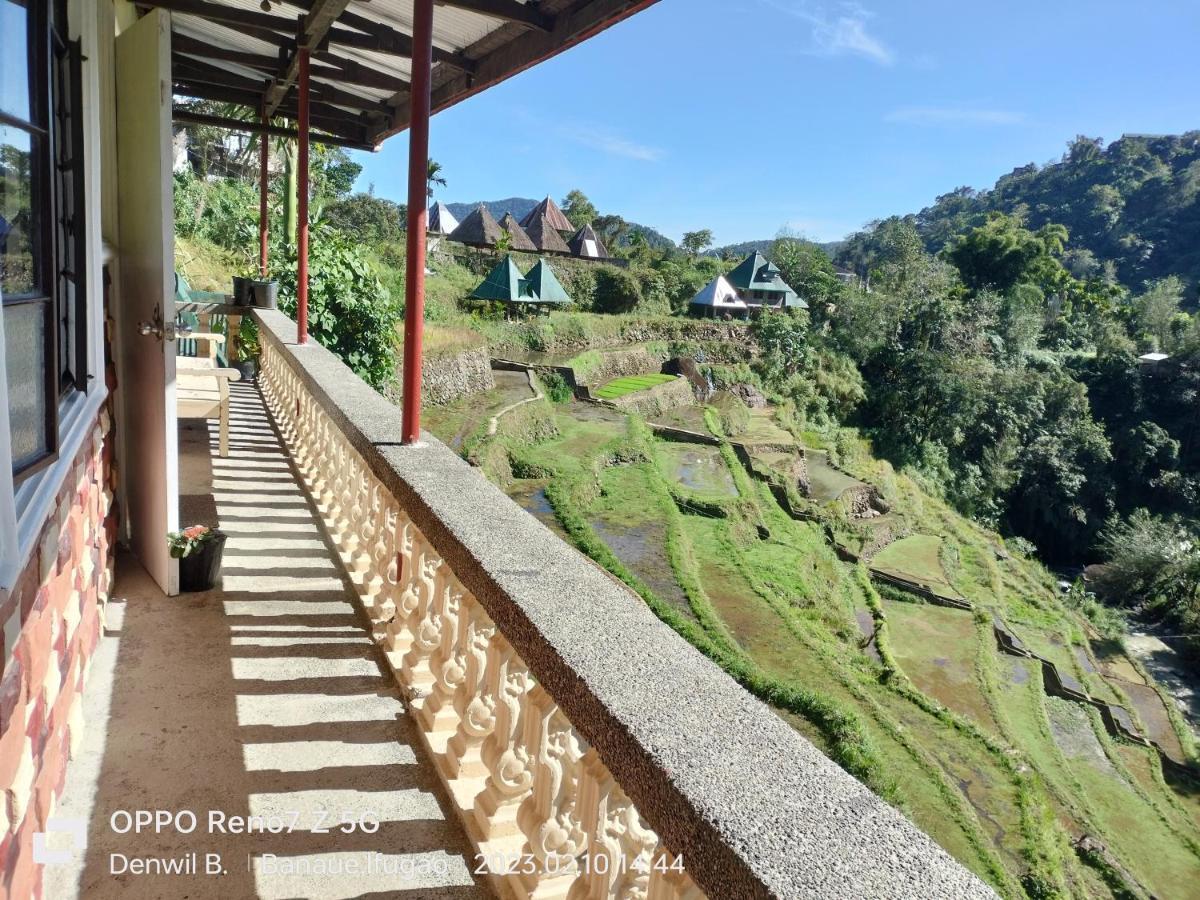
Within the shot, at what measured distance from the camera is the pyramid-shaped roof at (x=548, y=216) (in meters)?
36.3

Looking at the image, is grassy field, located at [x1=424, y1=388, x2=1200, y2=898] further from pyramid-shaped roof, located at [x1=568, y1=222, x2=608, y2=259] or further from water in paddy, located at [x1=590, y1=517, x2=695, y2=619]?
pyramid-shaped roof, located at [x1=568, y1=222, x2=608, y2=259]

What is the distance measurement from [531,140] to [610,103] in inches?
1797

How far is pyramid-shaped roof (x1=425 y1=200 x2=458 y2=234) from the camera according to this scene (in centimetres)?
3491

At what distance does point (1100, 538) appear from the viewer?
3347 cm

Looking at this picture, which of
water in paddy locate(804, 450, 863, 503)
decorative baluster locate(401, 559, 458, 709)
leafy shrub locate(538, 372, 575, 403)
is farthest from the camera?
water in paddy locate(804, 450, 863, 503)

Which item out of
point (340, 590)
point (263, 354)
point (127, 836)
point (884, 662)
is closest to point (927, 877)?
point (127, 836)

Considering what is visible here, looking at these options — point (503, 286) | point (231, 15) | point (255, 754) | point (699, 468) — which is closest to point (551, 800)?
point (255, 754)

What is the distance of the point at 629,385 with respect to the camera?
25438mm

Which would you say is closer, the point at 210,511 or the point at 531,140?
the point at 210,511

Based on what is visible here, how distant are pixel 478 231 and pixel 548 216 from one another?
225 inches

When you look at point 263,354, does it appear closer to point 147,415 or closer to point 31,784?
point 147,415

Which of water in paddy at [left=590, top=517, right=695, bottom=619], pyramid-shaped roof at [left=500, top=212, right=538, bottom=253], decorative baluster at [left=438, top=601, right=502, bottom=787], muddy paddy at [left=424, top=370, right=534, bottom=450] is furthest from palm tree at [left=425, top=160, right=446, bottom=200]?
decorative baluster at [left=438, top=601, right=502, bottom=787]

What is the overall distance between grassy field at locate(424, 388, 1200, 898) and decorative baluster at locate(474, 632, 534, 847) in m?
9.65

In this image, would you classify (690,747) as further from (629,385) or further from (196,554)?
(629,385)
